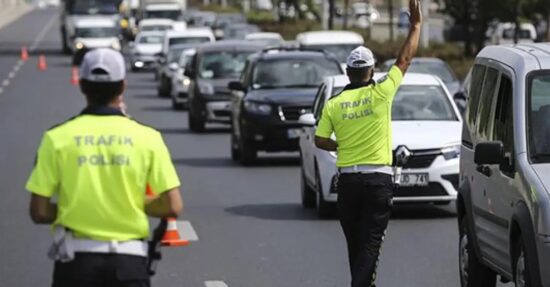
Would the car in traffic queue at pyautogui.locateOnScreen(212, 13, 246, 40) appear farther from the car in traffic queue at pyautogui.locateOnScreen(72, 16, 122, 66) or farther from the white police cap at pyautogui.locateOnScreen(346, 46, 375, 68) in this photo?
the white police cap at pyautogui.locateOnScreen(346, 46, 375, 68)

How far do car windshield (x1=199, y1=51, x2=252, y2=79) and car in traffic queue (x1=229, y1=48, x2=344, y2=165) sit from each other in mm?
5622

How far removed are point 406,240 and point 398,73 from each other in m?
4.82

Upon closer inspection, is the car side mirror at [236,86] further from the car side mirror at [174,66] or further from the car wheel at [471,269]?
the car side mirror at [174,66]

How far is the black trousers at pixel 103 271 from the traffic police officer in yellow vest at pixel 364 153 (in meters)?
3.64

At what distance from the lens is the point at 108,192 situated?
677 cm

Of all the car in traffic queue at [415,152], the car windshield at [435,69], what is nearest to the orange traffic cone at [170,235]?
the car in traffic queue at [415,152]

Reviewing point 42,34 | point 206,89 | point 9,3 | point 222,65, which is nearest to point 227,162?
point 206,89

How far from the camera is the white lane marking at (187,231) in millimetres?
15672

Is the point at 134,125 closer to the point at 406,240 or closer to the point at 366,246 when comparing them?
the point at 366,246

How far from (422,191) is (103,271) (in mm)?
10175

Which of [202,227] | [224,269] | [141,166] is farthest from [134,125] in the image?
[202,227]

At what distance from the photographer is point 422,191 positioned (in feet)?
54.6

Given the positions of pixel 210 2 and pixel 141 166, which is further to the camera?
pixel 210 2

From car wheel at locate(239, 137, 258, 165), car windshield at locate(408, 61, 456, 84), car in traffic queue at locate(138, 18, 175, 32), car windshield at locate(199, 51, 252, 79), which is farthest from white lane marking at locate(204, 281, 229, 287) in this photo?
car in traffic queue at locate(138, 18, 175, 32)
